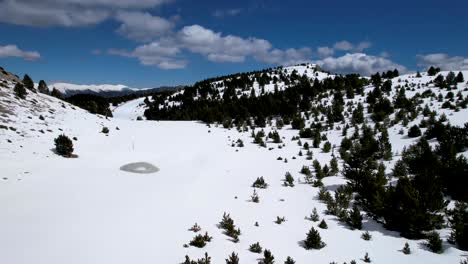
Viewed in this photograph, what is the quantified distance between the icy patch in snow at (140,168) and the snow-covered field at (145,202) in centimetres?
65

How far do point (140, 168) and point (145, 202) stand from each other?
6911 mm

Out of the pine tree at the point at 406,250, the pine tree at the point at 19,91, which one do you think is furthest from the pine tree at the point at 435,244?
the pine tree at the point at 19,91

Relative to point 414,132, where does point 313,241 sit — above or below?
below

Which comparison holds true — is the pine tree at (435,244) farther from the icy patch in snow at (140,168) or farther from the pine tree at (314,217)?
the icy patch in snow at (140,168)

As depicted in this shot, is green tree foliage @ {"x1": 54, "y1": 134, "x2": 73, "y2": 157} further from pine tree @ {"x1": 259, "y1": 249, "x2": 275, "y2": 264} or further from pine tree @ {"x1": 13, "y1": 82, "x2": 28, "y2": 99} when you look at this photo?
pine tree @ {"x1": 259, "y1": 249, "x2": 275, "y2": 264}

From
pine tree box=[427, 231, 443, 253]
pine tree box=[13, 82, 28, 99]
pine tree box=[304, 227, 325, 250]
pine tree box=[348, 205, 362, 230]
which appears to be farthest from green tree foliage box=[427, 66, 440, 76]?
pine tree box=[13, 82, 28, 99]

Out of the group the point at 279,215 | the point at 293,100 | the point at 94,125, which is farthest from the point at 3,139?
the point at 293,100

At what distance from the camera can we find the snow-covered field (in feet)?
34.8

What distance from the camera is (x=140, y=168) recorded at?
2158 cm

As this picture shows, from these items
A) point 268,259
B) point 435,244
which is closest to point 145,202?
point 268,259

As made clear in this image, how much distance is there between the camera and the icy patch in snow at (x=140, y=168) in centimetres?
2092

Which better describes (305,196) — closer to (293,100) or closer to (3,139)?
(3,139)

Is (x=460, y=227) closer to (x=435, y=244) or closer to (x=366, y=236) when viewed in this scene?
(x=435, y=244)

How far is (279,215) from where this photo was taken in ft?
48.3
